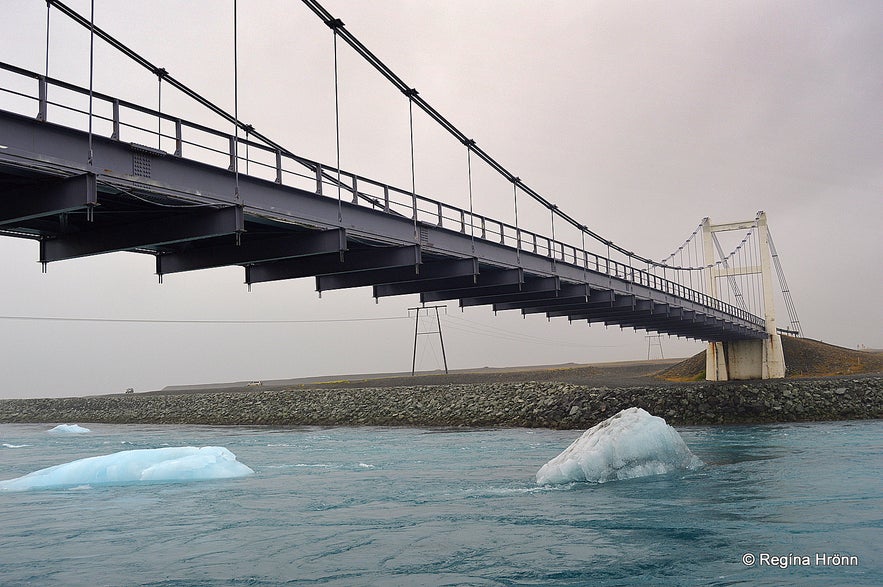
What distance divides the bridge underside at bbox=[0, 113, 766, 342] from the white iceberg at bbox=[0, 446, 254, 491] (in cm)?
597

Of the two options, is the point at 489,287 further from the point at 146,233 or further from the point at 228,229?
the point at 146,233

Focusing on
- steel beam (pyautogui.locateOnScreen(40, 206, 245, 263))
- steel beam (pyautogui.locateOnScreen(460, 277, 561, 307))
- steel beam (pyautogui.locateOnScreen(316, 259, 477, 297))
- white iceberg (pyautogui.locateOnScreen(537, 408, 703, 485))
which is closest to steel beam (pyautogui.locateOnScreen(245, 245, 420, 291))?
steel beam (pyautogui.locateOnScreen(316, 259, 477, 297))

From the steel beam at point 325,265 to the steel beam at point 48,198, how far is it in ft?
37.3

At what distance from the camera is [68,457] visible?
102 feet

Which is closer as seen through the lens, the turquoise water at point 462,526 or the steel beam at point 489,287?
the turquoise water at point 462,526

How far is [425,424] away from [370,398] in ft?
24.4

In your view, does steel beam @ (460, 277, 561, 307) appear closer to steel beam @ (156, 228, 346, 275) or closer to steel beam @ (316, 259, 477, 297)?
steel beam @ (316, 259, 477, 297)

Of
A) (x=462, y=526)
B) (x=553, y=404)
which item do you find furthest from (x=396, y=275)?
(x=462, y=526)

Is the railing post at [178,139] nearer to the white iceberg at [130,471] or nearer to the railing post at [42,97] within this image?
the railing post at [42,97]

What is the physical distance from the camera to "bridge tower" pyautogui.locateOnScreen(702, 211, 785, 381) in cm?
7425

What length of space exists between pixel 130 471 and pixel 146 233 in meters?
6.51

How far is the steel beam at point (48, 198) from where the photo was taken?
682 inches

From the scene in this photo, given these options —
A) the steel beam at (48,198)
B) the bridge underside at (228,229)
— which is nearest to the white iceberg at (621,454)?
A: the bridge underside at (228,229)

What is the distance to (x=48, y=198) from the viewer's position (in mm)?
18031
